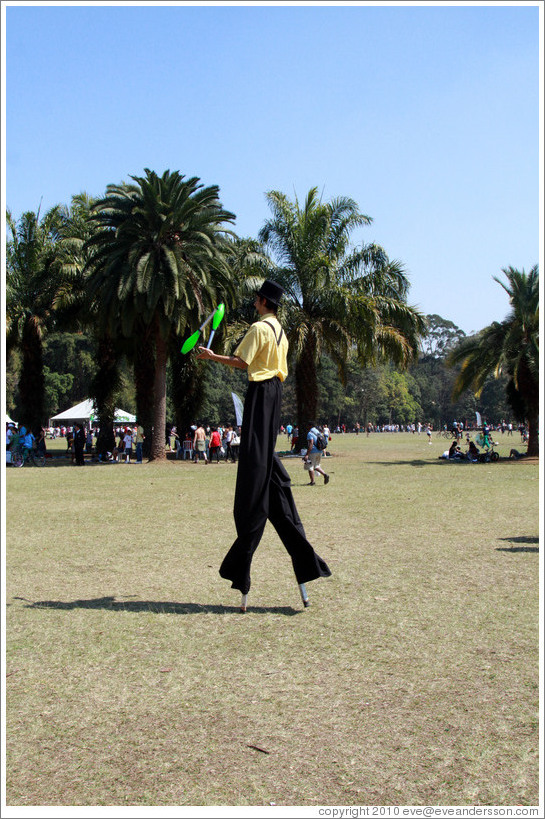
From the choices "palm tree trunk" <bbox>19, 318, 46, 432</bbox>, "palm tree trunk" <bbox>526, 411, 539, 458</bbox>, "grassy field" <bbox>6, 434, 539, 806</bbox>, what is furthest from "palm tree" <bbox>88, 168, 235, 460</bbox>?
"grassy field" <bbox>6, 434, 539, 806</bbox>

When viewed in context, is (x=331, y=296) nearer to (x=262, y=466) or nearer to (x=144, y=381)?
(x=144, y=381)

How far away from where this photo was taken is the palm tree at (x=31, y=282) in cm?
3155

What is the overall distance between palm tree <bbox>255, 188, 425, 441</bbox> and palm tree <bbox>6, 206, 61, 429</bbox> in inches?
349

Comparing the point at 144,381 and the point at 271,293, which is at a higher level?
the point at 144,381

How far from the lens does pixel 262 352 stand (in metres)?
5.61

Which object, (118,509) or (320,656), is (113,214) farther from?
(320,656)

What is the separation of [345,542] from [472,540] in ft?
4.78

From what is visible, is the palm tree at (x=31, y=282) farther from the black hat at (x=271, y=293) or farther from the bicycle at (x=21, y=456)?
the black hat at (x=271, y=293)

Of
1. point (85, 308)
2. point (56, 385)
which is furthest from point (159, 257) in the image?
point (56, 385)

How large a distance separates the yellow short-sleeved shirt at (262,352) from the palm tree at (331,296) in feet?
76.7

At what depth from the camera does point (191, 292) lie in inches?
1064

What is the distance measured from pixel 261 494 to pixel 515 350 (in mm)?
24385

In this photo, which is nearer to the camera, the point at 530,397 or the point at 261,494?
the point at 261,494

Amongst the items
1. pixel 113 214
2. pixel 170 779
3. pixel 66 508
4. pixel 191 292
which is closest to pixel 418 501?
pixel 66 508
